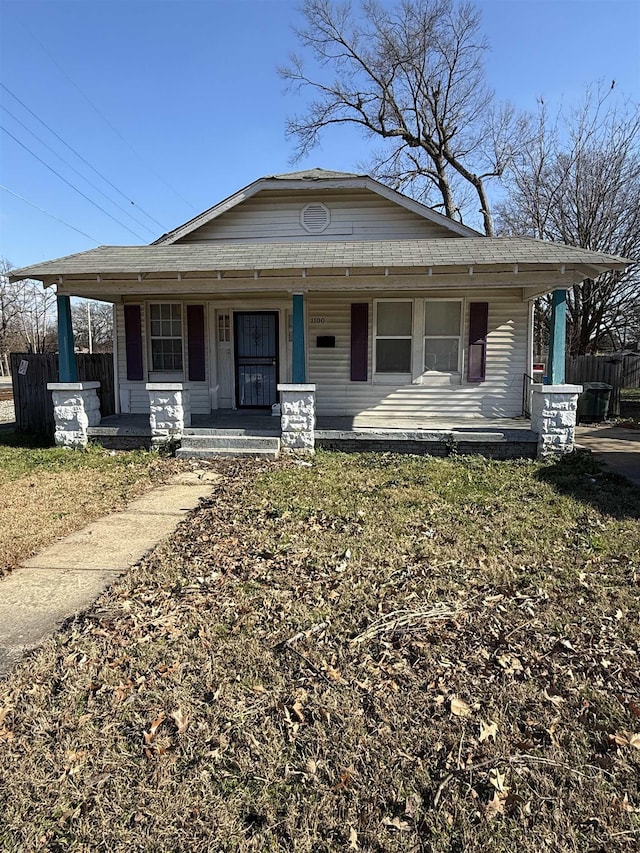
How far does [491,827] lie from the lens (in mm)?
1895

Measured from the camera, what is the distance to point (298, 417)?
8078 millimetres

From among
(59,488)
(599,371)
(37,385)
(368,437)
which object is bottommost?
(59,488)

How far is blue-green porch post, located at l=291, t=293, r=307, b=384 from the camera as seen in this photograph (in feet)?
26.4

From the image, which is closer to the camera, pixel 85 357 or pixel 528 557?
pixel 528 557

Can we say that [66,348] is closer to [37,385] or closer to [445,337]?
[37,385]

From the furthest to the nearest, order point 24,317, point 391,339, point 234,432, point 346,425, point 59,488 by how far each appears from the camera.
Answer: point 24,317
point 391,339
point 346,425
point 234,432
point 59,488

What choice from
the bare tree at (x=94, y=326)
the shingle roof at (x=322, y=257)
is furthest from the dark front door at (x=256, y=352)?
the bare tree at (x=94, y=326)

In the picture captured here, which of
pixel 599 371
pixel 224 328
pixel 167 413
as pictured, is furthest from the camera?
pixel 599 371

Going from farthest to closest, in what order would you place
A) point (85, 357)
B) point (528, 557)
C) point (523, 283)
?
point (85, 357) < point (523, 283) < point (528, 557)

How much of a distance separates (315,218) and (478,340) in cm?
402

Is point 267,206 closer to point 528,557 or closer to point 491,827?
point 528,557

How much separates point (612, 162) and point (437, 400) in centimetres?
1357

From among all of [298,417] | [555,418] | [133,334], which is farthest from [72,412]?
[555,418]

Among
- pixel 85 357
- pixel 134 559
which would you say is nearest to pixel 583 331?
pixel 85 357
